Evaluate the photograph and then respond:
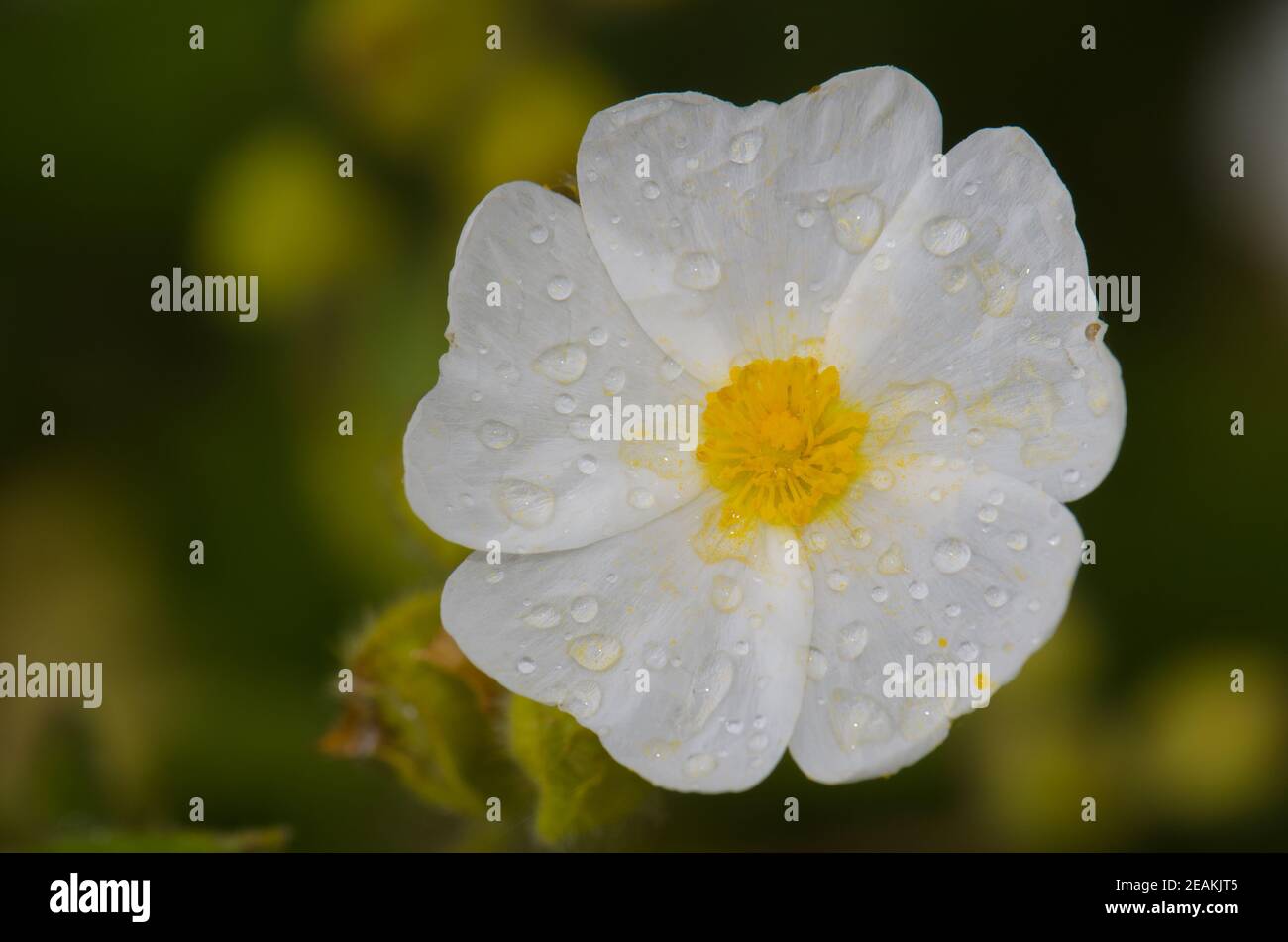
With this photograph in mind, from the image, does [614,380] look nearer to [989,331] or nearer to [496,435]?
[496,435]

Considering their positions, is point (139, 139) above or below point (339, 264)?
above

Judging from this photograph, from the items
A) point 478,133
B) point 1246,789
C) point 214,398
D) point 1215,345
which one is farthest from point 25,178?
point 1246,789

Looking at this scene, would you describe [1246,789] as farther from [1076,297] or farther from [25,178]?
[25,178]
